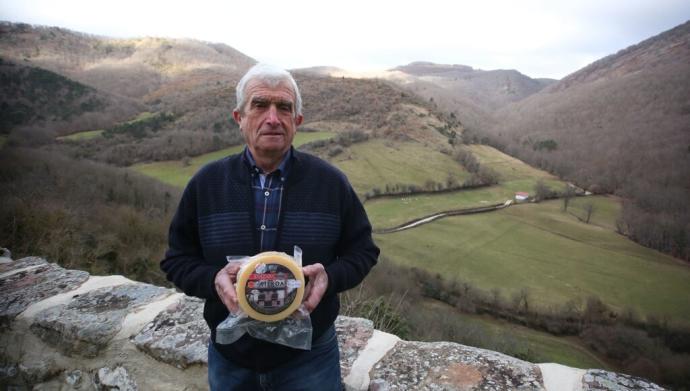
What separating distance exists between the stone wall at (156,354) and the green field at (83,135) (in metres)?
58.1

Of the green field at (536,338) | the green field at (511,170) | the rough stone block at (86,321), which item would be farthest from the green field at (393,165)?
the rough stone block at (86,321)

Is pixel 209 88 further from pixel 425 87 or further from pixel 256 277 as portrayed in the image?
pixel 256 277

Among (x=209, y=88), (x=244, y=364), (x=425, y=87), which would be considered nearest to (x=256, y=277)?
(x=244, y=364)

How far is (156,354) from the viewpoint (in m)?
2.03

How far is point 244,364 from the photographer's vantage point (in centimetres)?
155

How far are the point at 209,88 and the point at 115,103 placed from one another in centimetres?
2256

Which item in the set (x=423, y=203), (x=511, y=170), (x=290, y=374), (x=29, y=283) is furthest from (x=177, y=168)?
(x=511, y=170)

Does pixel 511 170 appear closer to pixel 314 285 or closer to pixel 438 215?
pixel 438 215

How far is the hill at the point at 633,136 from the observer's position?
44.3 meters

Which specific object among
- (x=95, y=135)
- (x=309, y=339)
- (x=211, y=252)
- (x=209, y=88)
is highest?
(x=209, y=88)

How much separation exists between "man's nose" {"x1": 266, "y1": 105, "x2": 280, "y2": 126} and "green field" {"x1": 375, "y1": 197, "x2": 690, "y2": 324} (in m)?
31.0

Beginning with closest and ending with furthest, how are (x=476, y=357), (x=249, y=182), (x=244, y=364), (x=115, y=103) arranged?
(x=244, y=364) < (x=249, y=182) < (x=476, y=357) < (x=115, y=103)

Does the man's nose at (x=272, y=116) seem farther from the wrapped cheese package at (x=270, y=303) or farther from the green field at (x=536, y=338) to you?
the green field at (x=536, y=338)

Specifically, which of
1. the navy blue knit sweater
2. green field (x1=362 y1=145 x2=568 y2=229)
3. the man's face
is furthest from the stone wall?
green field (x1=362 y1=145 x2=568 y2=229)
